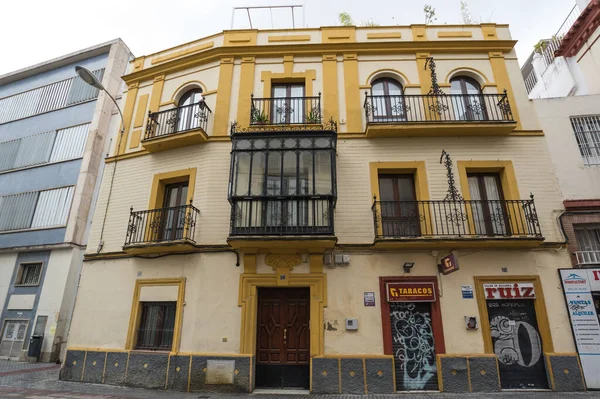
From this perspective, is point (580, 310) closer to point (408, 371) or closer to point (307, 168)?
point (408, 371)

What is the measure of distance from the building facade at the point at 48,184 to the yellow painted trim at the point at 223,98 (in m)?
7.51

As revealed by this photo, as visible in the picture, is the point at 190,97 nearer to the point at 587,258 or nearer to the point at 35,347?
the point at 35,347

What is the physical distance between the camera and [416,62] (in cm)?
1108

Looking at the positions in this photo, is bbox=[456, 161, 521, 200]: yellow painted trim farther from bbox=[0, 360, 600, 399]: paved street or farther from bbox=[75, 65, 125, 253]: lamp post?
bbox=[75, 65, 125, 253]: lamp post

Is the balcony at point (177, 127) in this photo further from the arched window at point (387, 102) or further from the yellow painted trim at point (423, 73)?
the yellow painted trim at point (423, 73)

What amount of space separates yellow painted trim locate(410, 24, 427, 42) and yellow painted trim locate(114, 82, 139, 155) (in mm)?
10332

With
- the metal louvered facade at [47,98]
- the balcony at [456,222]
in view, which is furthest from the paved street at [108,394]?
the metal louvered facade at [47,98]

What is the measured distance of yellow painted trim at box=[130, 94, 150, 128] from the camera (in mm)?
11645

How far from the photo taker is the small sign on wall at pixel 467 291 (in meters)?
8.33

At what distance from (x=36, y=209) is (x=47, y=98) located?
6347mm

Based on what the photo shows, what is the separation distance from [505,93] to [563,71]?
537 cm

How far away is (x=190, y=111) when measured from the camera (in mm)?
11164

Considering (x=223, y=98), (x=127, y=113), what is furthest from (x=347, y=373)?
(x=127, y=113)

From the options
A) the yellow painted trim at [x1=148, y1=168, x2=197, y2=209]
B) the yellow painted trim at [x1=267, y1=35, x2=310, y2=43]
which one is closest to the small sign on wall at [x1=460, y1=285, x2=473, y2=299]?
the yellow painted trim at [x1=148, y1=168, x2=197, y2=209]
